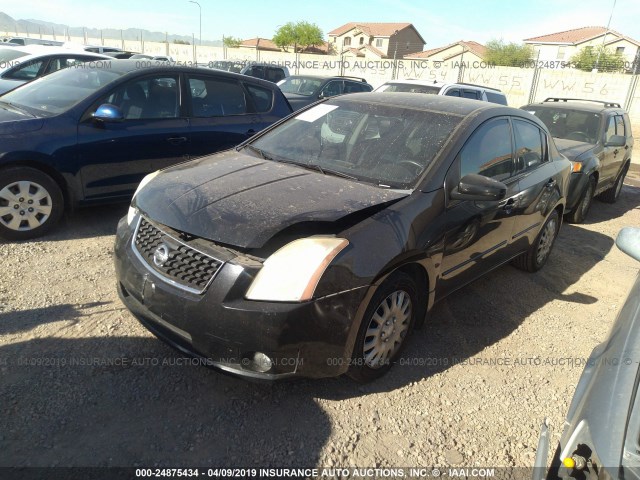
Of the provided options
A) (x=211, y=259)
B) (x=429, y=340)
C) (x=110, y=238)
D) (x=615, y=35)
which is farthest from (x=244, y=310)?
(x=615, y=35)

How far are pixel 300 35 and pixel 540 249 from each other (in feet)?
216

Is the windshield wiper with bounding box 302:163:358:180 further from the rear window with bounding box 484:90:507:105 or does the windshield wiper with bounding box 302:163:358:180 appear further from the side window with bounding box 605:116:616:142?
the rear window with bounding box 484:90:507:105

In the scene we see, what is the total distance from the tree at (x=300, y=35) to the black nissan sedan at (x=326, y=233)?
214 feet

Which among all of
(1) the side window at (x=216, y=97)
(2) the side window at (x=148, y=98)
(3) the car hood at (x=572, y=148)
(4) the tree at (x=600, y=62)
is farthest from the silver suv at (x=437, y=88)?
(4) the tree at (x=600, y=62)

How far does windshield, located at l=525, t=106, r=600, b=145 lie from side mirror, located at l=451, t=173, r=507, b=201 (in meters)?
5.44

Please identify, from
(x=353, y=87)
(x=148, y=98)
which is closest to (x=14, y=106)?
(x=148, y=98)

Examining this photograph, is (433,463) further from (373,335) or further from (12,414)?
(12,414)

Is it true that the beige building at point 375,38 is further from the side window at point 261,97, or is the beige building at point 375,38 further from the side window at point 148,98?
the side window at point 148,98

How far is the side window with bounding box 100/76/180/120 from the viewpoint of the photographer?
16.0 ft

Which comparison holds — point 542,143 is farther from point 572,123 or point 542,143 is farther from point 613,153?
point 613,153

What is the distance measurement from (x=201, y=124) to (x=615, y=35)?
218 ft

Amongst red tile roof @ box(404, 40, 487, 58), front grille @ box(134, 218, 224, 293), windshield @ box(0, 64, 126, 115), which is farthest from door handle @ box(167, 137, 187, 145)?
red tile roof @ box(404, 40, 487, 58)

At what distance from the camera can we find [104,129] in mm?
4641

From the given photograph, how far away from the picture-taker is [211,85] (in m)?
5.57
